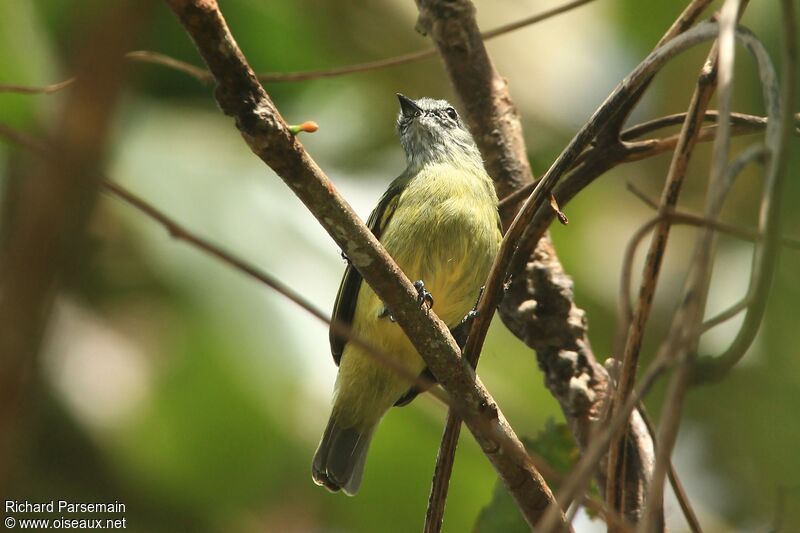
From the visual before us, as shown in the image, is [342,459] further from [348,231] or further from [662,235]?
[662,235]

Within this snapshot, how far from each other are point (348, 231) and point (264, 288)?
3316mm

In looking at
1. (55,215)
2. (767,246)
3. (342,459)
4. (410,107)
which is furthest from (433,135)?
(55,215)

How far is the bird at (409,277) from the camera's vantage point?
3.25 metres

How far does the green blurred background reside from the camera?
14.9 feet

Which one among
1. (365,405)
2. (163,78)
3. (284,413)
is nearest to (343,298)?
(365,405)

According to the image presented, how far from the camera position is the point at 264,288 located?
197 inches

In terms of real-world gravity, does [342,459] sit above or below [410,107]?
below

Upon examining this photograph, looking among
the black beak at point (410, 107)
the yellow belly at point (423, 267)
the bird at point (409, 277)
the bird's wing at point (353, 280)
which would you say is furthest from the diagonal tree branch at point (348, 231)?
the black beak at point (410, 107)

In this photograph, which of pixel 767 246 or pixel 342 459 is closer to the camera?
pixel 767 246

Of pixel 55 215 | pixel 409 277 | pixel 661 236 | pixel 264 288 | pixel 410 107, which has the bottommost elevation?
pixel 55 215

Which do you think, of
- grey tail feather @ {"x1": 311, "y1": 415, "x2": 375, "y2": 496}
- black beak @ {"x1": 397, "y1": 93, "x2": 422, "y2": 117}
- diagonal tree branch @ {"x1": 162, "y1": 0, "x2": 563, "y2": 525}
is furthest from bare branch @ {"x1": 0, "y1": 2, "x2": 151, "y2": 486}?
black beak @ {"x1": 397, "y1": 93, "x2": 422, "y2": 117}

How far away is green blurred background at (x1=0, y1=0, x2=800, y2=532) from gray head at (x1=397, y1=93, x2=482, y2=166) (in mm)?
921

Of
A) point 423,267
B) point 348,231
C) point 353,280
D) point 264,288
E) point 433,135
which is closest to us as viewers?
point 348,231

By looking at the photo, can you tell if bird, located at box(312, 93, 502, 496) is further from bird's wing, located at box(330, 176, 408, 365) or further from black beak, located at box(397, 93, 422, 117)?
black beak, located at box(397, 93, 422, 117)
